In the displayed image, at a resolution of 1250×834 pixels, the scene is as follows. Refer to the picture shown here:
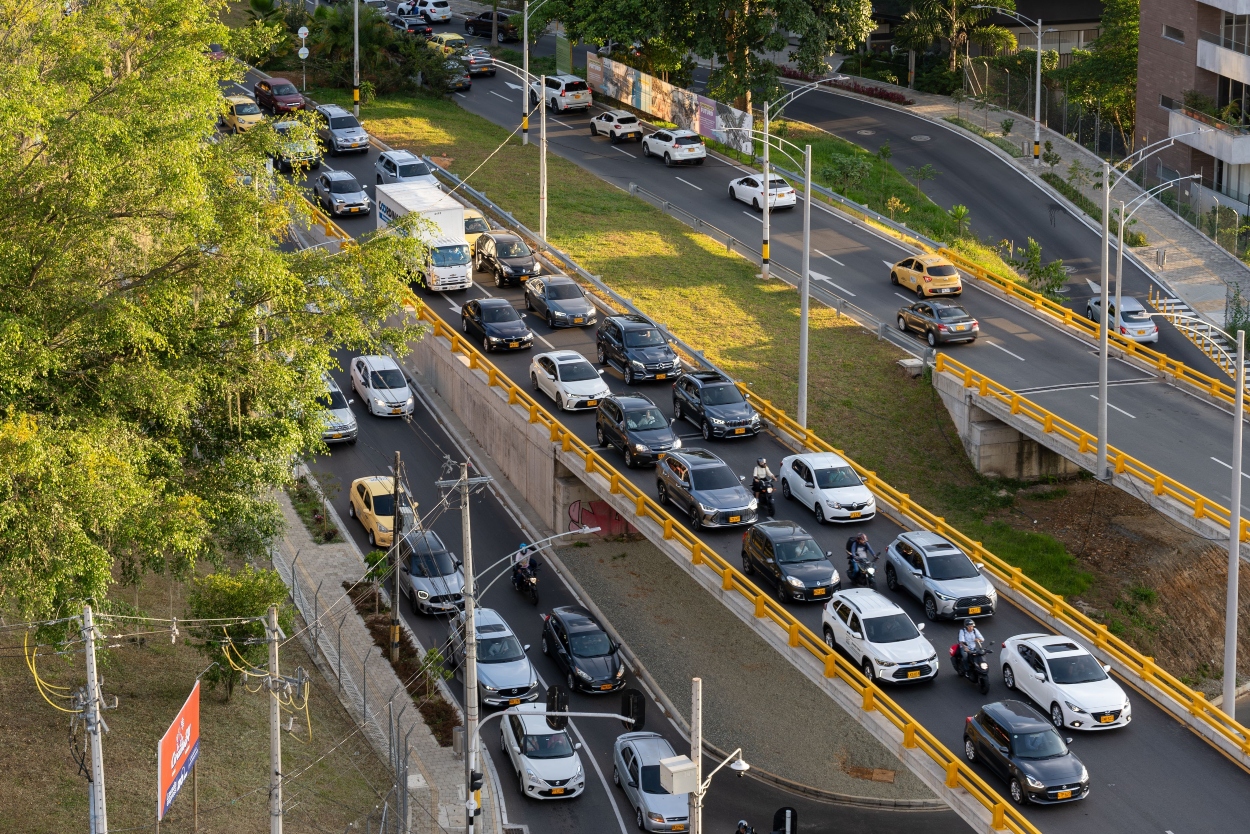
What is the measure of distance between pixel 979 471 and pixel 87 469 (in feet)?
108

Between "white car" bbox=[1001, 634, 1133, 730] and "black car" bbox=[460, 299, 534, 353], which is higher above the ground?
"black car" bbox=[460, 299, 534, 353]

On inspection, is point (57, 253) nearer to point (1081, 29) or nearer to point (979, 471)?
point (979, 471)

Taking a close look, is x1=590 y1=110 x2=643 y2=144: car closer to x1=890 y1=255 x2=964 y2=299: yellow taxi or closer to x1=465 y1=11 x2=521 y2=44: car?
x1=465 y1=11 x2=521 y2=44: car

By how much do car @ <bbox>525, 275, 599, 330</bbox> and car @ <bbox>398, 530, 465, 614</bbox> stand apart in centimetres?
1348

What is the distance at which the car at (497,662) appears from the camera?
3812 cm

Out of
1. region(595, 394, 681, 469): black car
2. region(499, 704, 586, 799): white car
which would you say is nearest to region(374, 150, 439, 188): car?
region(595, 394, 681, 469): black car

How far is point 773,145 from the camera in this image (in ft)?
249

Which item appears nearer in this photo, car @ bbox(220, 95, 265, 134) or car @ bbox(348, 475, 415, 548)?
car @ bbox(348, 475, 415, 548)

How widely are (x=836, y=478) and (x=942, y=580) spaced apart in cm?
548

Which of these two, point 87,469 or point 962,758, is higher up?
point 87,469

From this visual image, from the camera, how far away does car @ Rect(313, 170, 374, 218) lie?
213 feet

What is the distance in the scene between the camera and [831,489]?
134 ft

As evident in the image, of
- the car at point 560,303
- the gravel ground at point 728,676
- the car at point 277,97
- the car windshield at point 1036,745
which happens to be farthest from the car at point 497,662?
the car at point 277,97

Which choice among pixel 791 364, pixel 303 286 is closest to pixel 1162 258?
pixel 791 364
